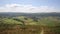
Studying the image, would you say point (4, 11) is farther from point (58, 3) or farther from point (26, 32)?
point (58, 3)

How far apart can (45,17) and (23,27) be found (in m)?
0.37

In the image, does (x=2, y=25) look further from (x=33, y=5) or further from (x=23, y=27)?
(x=33, y=5)

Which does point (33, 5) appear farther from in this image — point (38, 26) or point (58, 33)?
point (58, 33)

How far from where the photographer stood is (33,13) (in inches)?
62.8

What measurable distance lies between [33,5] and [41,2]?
13 cm

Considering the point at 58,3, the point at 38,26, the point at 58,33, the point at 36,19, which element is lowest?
the point at 58,33

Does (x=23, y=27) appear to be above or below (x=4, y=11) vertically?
below

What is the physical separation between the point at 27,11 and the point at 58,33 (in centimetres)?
57

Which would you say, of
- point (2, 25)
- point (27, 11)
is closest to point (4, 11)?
point (2, 25)

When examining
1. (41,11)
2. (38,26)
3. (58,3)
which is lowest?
(38,26)

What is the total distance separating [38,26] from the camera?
1.55 meters

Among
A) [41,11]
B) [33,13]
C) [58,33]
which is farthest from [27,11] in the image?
[58,33]

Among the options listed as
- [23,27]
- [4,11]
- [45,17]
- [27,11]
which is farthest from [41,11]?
[4,11]

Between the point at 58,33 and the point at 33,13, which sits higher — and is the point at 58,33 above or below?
below
